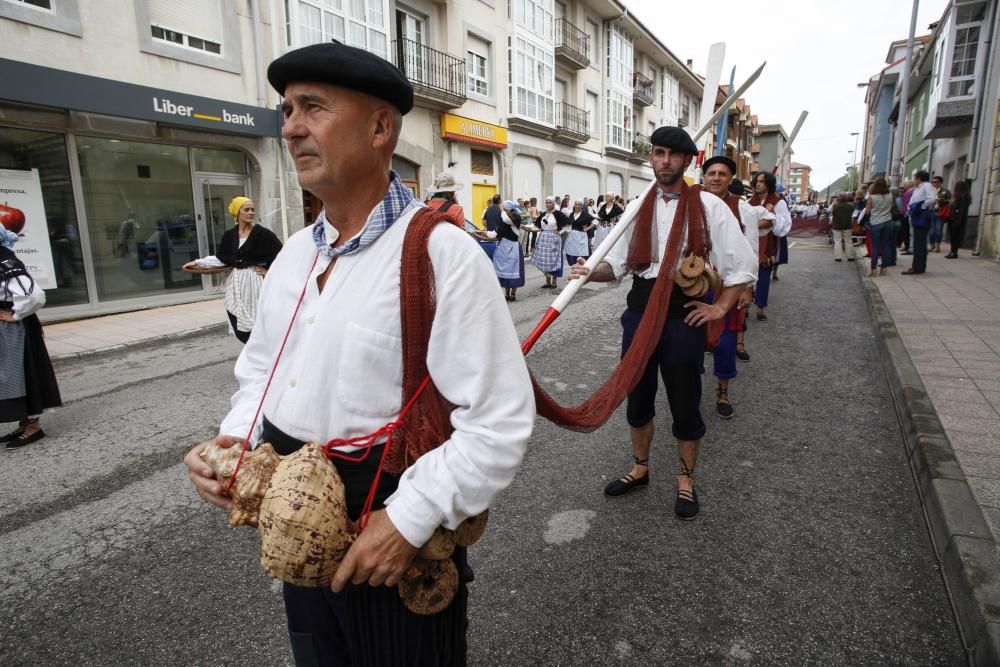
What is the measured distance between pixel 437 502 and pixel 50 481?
152 inches

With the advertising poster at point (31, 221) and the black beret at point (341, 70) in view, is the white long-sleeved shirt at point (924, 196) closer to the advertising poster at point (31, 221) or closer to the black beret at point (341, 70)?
the black beret at point (341, 70)

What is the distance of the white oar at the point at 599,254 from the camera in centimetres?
242

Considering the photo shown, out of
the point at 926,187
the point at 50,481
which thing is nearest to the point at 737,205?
the point at 50,481

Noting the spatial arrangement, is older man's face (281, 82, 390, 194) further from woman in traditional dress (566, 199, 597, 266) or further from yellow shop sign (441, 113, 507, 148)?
yellow shop sign (441, 113, 507, 148)

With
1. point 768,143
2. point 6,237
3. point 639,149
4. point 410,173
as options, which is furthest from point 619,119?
point 768,143

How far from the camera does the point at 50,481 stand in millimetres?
3754

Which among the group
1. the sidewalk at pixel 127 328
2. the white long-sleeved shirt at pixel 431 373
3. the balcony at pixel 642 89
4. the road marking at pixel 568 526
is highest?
the balcony at pixel 642 89

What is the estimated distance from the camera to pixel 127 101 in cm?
988

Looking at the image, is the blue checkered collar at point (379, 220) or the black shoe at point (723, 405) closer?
the blue checkered collar at point (379, 220)

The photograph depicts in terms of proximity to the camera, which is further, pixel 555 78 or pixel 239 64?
pixel 555 78

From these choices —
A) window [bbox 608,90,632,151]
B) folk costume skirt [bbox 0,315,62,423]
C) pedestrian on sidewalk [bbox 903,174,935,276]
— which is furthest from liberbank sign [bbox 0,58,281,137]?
window [bbox 608,90,632,151]

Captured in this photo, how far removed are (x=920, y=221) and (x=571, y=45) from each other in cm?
1850

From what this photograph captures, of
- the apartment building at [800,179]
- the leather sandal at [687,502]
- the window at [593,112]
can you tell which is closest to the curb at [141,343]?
the leather sandal at [687,502]

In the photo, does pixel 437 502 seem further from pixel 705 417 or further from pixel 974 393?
pixel 974 393
